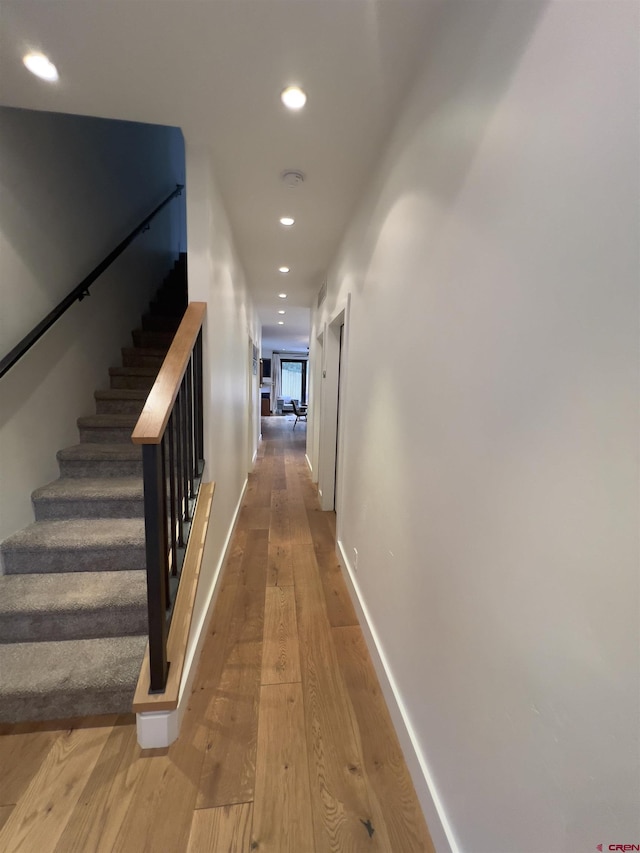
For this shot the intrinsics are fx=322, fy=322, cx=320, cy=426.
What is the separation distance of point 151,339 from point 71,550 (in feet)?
6.95

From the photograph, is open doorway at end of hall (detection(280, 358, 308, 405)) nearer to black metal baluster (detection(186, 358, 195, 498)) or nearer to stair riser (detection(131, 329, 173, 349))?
stair riser (detection(131, 329, 173, 349))

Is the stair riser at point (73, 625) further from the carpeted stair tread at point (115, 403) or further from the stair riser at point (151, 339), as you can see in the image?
the stair riser at point (151, 339)

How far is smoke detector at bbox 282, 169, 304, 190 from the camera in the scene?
1.96 m

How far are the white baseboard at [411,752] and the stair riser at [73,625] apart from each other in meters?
1.11

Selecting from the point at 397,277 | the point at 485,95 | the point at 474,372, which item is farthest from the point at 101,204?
the point at 474,372

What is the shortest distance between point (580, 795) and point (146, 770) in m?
1.38

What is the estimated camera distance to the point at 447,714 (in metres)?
0.96

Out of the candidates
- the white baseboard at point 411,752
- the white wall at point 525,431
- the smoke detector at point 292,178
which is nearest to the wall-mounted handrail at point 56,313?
the smoke detector at point 292,178

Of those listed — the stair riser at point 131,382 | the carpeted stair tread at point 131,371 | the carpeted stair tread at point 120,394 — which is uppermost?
the carpeted stair tread at point 131,371

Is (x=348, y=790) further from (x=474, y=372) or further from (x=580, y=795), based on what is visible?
(x=474, y=372)

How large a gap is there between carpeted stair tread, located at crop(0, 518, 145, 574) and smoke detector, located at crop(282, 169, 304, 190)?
2256 mm

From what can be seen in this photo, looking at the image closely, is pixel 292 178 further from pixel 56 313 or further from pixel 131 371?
pixel 131 371

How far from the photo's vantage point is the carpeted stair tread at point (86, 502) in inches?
72.0

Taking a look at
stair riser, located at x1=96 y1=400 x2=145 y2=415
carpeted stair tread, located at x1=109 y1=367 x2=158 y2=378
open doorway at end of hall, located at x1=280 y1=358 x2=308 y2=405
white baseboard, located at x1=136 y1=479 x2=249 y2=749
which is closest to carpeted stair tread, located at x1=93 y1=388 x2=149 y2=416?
stair riser, located at x1=96 y1=400 x2=145 y2=415
